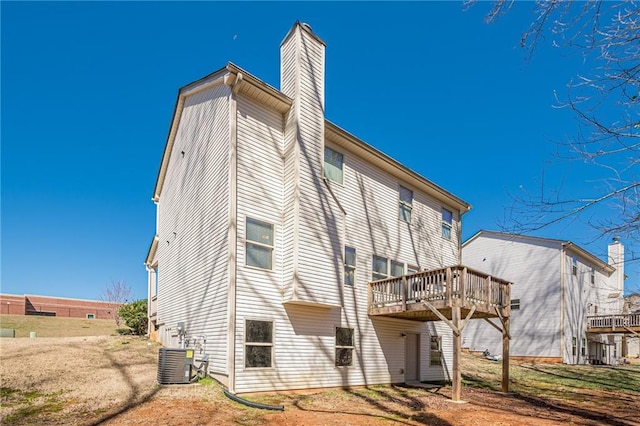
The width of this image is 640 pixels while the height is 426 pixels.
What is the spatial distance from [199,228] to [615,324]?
85.9 feet

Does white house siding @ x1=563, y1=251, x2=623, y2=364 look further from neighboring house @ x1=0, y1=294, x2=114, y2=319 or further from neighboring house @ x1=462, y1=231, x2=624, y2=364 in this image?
neighboring house @ x1=0, y1=294, x2=114, y2=319

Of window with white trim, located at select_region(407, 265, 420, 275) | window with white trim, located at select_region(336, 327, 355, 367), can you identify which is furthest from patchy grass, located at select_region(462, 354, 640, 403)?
window with white trim, located at select_region(336, 327, 355, 367)

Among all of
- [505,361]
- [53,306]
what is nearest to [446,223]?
[505,361]

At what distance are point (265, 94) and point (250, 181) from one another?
263 centimetres

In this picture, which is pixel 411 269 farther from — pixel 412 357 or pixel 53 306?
pixel 53 306

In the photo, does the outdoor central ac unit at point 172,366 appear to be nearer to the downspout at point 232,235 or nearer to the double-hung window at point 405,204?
the downspout at point 232,235

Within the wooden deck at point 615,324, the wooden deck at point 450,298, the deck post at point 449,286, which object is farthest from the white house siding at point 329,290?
the wooden deck at point 615,324

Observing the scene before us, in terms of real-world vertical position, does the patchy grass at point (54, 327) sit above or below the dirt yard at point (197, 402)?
below

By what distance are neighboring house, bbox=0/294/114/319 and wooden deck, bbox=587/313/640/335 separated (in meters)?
41.1

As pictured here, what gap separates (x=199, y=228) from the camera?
44.7 feet

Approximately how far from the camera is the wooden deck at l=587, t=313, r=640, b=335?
25.3m

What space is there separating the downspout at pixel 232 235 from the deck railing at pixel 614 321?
2513 centimetres

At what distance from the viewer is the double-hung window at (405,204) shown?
1746 centimetres

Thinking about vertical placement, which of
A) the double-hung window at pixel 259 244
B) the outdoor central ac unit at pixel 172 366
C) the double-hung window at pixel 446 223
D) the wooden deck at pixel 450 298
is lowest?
the outdoor central ac unit at pixel 172 366
